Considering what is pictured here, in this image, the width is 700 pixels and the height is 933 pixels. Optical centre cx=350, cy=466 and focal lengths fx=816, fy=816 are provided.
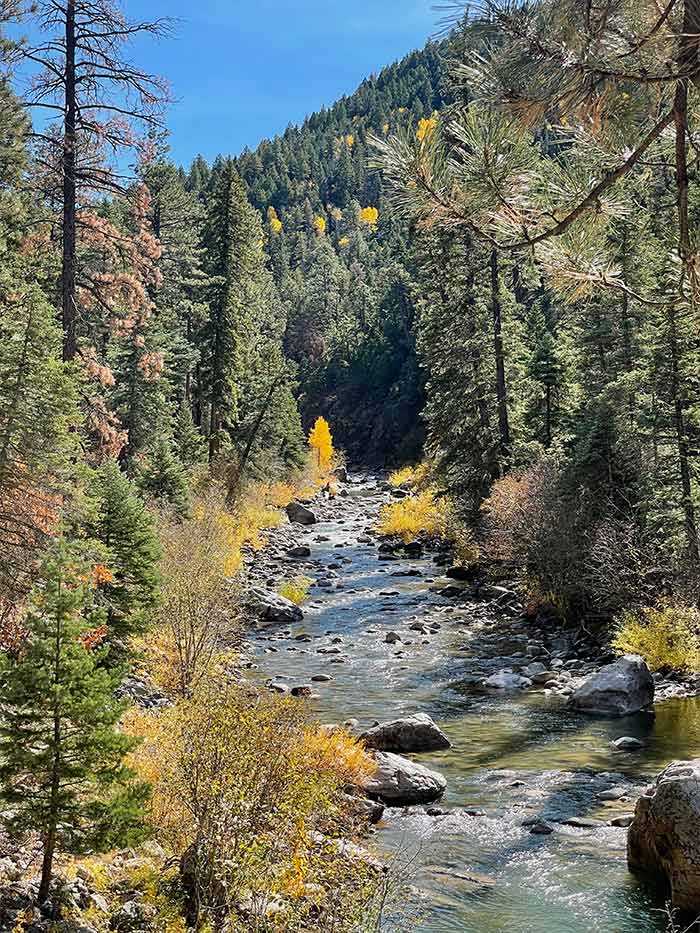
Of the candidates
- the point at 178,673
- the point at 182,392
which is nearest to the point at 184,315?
the point at 182,392

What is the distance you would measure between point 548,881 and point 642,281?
2030cm

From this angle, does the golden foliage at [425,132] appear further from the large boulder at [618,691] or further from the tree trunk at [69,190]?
the large boulder at [618,691]

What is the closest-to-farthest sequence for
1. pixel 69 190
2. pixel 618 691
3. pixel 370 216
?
1. pixel 69 190
2. pixel 618 691
3. pixel 370 216

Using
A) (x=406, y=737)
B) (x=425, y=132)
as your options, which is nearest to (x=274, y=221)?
(x=406, y=737)

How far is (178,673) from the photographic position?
534 inches

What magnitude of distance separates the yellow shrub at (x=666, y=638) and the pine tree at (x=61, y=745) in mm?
12275

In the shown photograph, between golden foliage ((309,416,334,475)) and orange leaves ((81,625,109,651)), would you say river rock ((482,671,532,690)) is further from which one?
golden foliage ((309,416,334,475))

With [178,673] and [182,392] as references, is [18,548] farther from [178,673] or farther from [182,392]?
[182,392]

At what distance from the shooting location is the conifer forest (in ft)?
19.3

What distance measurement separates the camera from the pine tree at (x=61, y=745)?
642 centimetres

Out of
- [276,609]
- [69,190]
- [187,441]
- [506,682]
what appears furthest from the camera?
[187,441]

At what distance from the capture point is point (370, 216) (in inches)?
6083

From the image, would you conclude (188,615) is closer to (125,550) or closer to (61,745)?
(125,550)

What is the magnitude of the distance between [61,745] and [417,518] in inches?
1187
